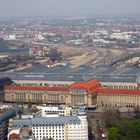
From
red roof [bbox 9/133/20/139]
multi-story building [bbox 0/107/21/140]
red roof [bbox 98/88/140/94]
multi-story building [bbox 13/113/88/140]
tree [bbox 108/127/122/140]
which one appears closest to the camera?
red roof [bbox 9/133/20/139]

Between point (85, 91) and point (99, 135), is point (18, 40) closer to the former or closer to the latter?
point (85, 91)

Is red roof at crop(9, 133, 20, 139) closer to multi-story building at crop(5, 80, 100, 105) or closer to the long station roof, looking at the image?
multi-story building at crop(5, 80, 100, 105)

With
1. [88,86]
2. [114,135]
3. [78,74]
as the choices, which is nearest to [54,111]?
[114,135]

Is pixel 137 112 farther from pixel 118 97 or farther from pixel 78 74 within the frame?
pixel 78 74

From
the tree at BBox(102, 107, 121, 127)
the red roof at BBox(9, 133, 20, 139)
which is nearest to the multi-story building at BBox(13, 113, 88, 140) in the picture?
the red roof at BBox(9, 133, 20, 139)

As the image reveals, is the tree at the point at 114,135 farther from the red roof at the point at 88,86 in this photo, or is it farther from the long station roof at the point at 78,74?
the long station roof at the point at 78,74

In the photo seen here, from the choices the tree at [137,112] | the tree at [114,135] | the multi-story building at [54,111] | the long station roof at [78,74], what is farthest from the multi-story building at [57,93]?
the tree at [114,135]

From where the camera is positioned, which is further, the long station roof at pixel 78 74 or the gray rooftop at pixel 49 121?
the long station roof at pixel 78 74

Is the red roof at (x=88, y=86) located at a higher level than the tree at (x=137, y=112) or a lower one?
higher

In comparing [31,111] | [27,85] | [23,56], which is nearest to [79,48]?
[23,56]

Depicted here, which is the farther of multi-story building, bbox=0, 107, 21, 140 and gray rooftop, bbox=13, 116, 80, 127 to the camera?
multi-story building, bbox=0, 107, 21, 140

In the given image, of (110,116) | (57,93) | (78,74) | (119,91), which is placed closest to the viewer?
(110,116)

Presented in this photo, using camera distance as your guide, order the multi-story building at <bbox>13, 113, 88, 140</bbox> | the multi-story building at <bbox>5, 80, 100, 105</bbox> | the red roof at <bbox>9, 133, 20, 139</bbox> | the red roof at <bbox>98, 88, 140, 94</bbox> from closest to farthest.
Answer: the red roof at <bbox>9, 133, 20, 139</bbox> < the multi-story building at <bbox>13, 113, 88, 140</bbox> < the multi-story building at <bbox>5, 80, 100, 105</bbox> < the red roof at <bbox>98, 88, 140, 94</bbox>
